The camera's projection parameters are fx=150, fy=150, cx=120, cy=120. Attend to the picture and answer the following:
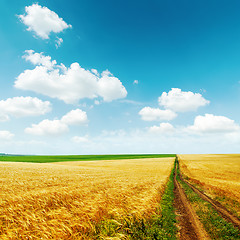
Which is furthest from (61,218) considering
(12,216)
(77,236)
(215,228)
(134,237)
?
(215,228)

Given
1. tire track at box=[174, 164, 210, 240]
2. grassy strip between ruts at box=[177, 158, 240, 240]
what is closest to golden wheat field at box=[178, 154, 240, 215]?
grassy strip between ruts at box=[177, 158, 240, 240]

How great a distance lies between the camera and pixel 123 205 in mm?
8242

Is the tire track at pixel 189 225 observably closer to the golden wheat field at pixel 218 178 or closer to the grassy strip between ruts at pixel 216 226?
the grassy strip between ruts at pixel 216 226

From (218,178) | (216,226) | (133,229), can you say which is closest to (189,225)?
(216,226)

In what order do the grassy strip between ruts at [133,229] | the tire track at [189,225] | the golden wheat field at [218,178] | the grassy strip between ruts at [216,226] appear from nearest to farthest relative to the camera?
1. the grassy strip between ruts at [133,229]
2. the tire track at [189,225]
3. the grassy strip between ruts at [216,226]
4. the golden wheat field at [218,178]

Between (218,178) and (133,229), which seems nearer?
(133,229)

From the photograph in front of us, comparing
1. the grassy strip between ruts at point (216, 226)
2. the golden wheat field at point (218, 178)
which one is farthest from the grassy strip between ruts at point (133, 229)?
the golden wheat field at point (218, 178)

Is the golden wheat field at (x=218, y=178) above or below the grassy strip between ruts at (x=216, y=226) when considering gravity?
below

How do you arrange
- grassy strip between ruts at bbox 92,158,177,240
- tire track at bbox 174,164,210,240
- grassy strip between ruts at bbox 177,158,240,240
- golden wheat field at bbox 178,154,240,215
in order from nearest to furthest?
grassy strip between ruts at bbox 92,158,177,240 < tire track at bbox 174,164,210,240 < grassy strip between ruts at bbox 177,158,240,240 < golden wheat field at bbox 178,154,240,215

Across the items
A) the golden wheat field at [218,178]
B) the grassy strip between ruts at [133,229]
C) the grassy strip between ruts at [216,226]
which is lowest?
the golden wheat field at [218,178]

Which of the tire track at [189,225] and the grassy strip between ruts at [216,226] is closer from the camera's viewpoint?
the tire track at [189,225]

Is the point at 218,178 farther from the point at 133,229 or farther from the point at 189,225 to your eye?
the point at 133,229

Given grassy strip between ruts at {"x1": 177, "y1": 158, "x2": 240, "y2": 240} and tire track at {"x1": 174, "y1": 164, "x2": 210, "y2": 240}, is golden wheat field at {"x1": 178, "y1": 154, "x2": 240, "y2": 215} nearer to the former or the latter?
grassy strip between ruts at {"x1": 177, "y1": 158, "x2": 240, "y2": 240}

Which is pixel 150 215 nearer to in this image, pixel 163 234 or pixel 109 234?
pixel 163 234
